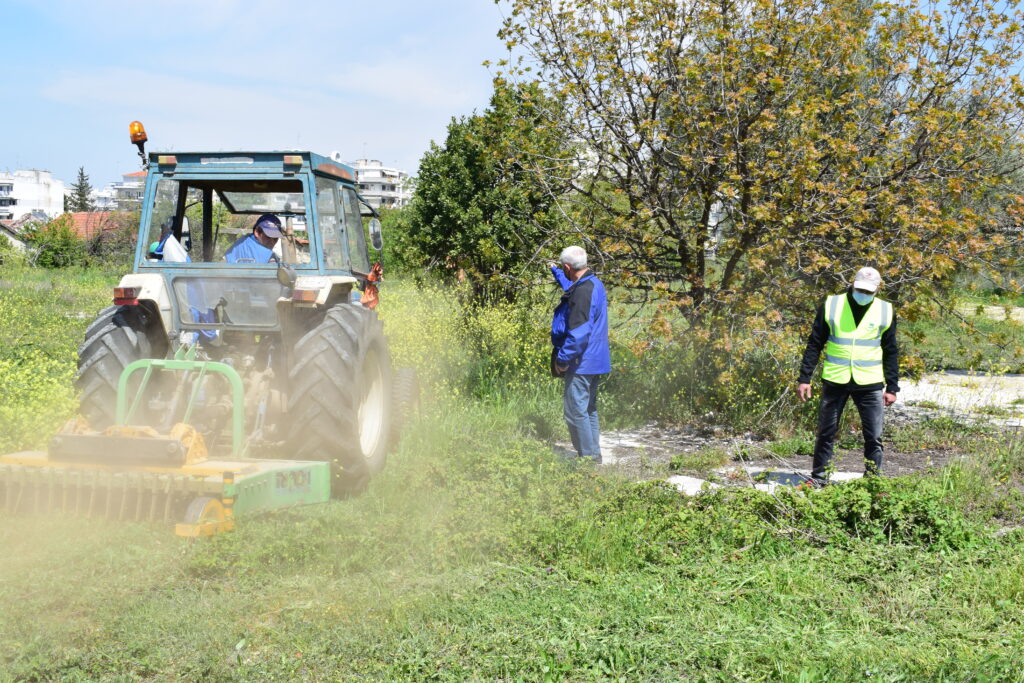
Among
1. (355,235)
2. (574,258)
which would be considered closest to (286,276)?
(355,235)

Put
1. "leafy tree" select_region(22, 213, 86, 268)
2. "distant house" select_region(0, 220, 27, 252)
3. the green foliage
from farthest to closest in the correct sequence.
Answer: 1. "leafy tree" select_region(22, 213, 86, 268)
2. "distant house" select_region(0, 220, 27, 252)
3. the green foliage

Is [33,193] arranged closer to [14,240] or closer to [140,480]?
[14,240]

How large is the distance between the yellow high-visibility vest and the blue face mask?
0.18ft

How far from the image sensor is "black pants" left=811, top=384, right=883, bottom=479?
618 cm

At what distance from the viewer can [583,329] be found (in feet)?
21.4

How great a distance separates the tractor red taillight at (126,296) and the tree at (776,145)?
3.93 m

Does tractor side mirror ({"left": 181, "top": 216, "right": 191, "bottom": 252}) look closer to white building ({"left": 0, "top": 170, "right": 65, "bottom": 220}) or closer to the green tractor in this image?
the green tractor

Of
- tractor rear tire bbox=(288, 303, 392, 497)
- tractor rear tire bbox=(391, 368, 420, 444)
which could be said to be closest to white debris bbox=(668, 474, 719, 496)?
tractor rear tire bbox=(391, 368, 420, 444)

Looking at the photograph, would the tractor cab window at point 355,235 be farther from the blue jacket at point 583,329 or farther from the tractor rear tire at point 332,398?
the blue jacket at point 583,329

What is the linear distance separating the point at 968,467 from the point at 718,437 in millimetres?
2278

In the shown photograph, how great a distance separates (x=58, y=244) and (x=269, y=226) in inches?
1204

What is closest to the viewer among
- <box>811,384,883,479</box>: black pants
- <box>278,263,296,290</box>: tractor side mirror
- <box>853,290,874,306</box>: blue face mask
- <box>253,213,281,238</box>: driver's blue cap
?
<box>278,263,296,290</box>: tractor side mirror

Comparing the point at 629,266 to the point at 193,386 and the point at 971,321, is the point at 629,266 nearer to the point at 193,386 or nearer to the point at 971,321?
the point at 971,321

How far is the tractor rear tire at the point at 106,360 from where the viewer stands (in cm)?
526
